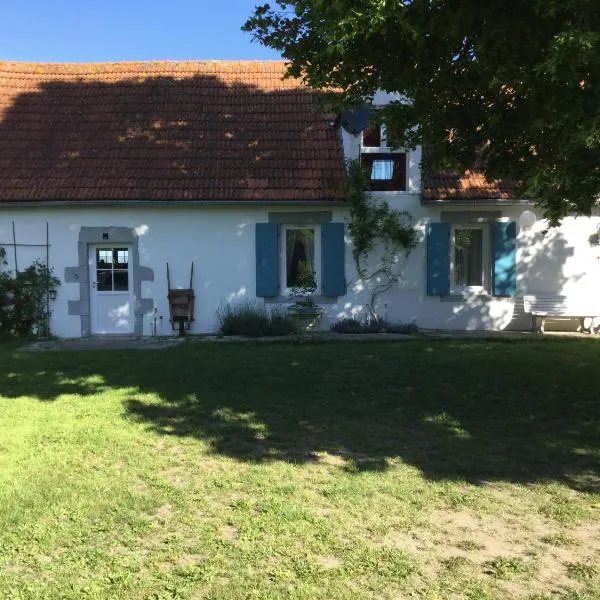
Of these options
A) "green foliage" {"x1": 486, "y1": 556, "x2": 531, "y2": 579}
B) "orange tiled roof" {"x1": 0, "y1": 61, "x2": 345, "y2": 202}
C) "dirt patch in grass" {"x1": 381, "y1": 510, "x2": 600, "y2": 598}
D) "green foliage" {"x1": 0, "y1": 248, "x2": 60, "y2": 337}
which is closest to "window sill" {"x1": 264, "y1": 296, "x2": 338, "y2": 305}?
"orange tiled roof" {"x1": 0, "y1": 61, "x2": 345, "y2": 202}

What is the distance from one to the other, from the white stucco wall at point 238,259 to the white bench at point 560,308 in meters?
0.17

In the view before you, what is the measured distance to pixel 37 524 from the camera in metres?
3.67

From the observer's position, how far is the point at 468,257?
12820 millimetres

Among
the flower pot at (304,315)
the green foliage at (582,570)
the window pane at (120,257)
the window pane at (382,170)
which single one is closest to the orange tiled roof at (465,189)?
the window pane at (382,170)

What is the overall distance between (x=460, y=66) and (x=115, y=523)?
4702 mm

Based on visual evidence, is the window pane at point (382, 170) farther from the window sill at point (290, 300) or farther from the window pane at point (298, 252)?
the window sill at point (290, 300)

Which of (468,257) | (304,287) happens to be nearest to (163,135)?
(304,287)

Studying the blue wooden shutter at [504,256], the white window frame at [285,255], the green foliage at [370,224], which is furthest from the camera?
the white window frame at [285,255]

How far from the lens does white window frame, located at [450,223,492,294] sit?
41.3ft

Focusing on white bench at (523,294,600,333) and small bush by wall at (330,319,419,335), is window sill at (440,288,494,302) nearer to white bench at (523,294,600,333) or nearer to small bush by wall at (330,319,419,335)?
white bench at (523,294,600,333)

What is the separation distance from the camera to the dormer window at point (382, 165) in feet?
41.2

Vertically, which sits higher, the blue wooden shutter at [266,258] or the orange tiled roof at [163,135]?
the orange tiled roof at [163,135]

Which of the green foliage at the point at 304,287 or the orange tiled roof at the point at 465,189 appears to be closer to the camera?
the orange tiled roof at the point at 465,189

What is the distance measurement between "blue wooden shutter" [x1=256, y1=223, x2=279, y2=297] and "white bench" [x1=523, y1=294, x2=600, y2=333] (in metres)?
5.20
